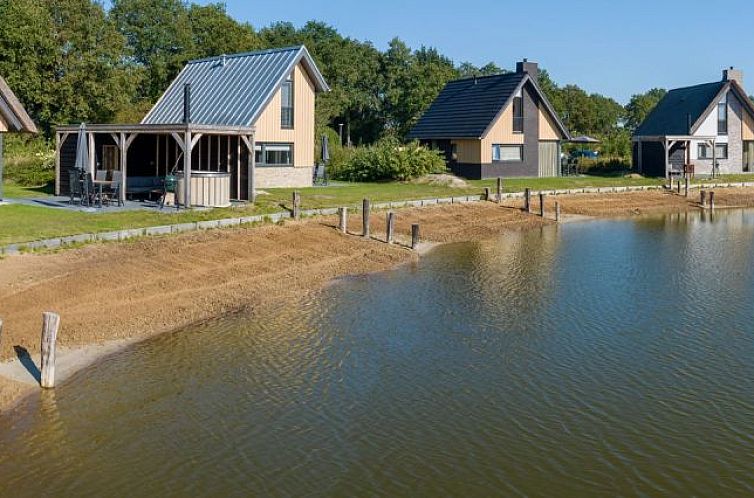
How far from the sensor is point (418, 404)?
14.0 m

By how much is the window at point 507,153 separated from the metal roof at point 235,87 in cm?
1283

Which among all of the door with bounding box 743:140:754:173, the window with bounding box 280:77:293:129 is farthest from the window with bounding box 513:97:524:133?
the door with bounding box 743:140:754:173

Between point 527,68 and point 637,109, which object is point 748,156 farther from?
point 637,109

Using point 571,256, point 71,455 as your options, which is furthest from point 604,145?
point 71,455

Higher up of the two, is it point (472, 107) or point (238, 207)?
point (472, 107)

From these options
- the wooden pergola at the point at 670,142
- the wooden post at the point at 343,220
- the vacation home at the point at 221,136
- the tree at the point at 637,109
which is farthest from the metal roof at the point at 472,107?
the tree at the point at 637,109

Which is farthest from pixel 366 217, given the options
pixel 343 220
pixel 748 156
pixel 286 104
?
pixel 748 156

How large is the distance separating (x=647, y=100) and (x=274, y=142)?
81.6 meters

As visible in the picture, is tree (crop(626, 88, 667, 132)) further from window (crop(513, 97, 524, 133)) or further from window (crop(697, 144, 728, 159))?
window (crop(513, 97, 524, 133))

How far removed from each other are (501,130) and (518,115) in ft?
5.58

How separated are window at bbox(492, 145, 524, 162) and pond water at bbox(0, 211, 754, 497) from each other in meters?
28.9

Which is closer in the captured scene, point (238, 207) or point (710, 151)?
point (238, 207)

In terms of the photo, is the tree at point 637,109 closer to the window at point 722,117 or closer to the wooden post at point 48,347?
the window at point 722,117

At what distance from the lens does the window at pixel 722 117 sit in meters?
58.8
